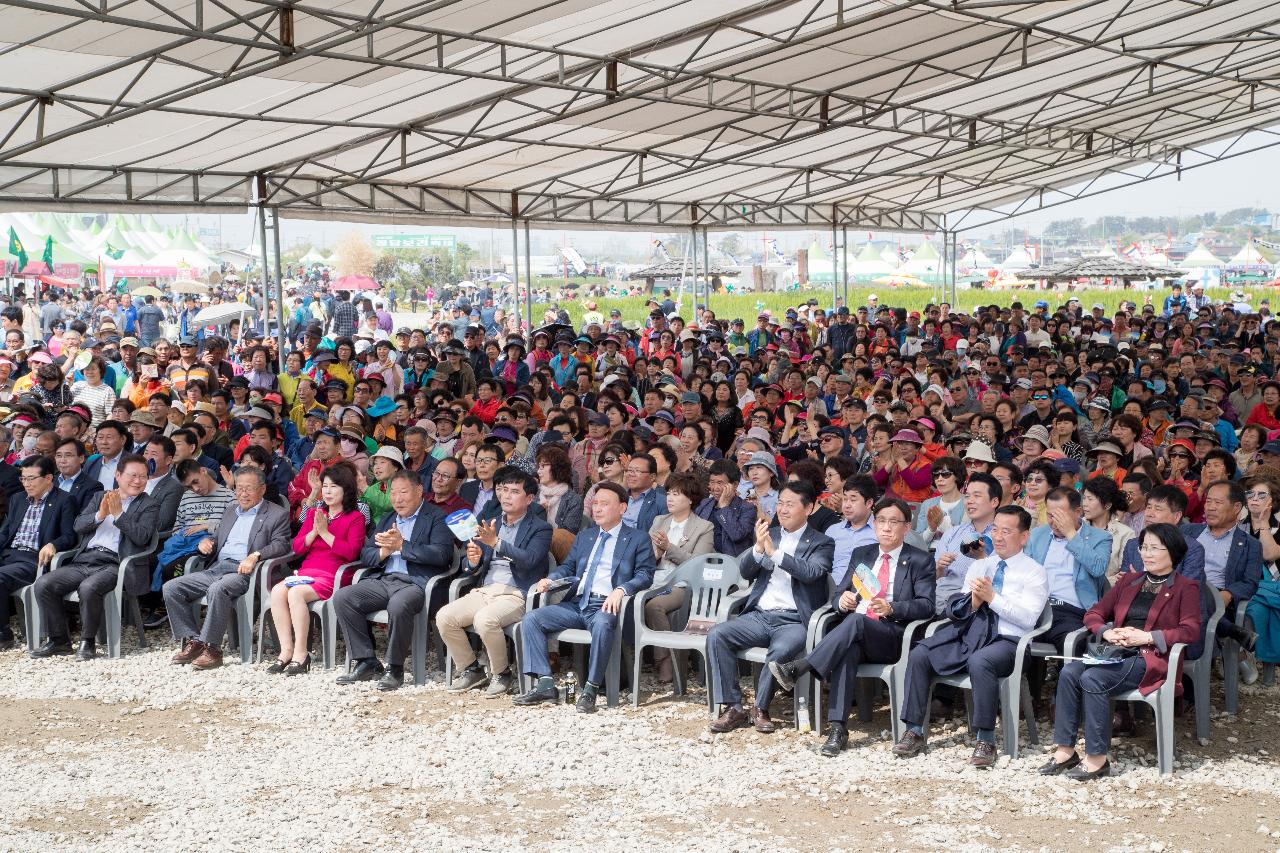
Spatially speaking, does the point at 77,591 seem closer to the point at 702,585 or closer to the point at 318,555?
the point at 318,555

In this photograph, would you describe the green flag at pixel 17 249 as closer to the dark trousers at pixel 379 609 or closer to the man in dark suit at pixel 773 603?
the dark trousers at pixel 379 609

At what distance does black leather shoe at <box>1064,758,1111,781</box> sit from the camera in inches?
184

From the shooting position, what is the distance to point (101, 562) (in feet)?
22.6

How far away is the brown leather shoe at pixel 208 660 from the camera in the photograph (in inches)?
252

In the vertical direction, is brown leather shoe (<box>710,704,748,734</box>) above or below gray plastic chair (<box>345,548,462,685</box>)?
below

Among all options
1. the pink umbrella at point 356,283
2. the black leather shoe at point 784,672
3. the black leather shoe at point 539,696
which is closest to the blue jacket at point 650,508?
the black leather shoe at point 539,696

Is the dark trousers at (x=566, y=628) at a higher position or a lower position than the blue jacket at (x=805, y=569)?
lower

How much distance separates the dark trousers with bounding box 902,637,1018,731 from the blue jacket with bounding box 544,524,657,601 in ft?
4.25

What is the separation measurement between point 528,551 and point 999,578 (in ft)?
7.02

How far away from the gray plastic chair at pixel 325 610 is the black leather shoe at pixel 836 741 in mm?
2417

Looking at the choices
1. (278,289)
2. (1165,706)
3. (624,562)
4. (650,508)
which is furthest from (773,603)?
(278,289)

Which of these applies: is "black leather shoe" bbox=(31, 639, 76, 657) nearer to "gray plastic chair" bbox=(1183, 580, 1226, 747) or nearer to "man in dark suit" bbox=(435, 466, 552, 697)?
"man in dark suit" bbox=(435, 466, 552, 697)

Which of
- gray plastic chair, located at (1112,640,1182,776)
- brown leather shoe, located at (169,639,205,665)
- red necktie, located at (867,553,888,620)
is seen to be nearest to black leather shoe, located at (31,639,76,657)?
brown leather shoe, located at (169,639,205,665)

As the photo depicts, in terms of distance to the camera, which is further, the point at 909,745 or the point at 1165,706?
the point at 909,745
